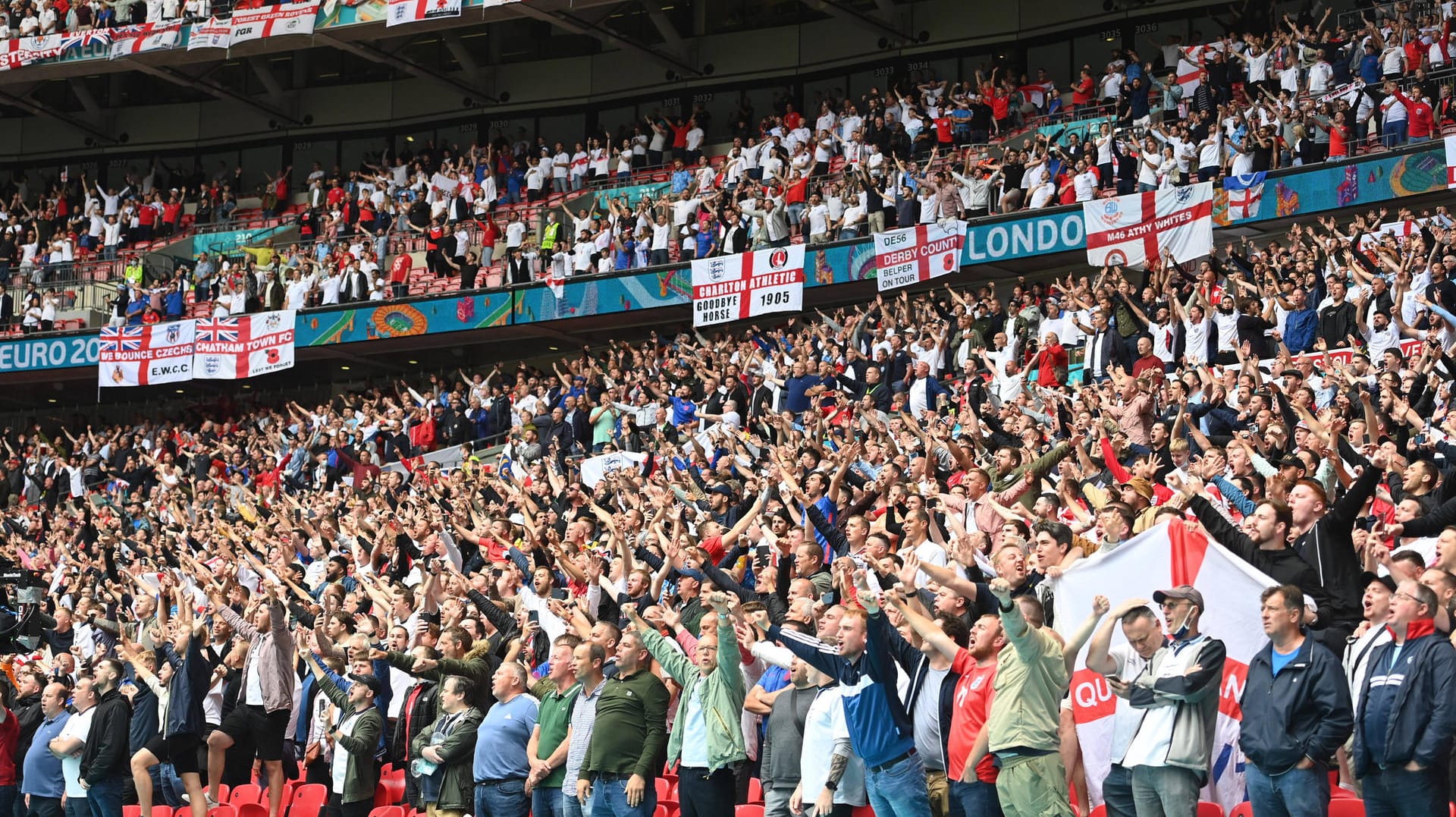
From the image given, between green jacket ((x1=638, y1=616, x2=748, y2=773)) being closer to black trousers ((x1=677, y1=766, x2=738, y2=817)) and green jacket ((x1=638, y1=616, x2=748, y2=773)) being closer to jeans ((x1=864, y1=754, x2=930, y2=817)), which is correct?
black trousers ((x1=677, y1=766, x2=738, y2=817))

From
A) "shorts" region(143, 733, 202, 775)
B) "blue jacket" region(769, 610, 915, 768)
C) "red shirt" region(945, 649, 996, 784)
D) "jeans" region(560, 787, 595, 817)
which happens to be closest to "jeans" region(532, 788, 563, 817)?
"jeans" region(560, 787, 595, 817)

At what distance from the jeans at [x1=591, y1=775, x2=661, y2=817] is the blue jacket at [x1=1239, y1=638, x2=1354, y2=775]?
322 centimetres

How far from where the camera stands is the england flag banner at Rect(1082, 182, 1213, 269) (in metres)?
20.4

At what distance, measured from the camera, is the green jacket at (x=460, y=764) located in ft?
32.3

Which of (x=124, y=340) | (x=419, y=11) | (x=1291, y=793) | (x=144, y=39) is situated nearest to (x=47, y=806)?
(x=1291, y=793)

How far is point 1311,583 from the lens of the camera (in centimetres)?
810

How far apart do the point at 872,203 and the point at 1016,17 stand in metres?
8.43

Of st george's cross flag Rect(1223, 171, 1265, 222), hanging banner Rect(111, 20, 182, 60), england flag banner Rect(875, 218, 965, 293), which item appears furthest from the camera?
hanging banner Rect(111, 20, 182, 60)

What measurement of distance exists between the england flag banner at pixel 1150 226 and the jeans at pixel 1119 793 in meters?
13.9

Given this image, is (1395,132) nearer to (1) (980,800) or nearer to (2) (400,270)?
(1) (980,800)

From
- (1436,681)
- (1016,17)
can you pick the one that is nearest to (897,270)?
(1016,17)

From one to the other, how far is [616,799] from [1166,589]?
311 centimetres

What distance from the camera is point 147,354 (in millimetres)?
29250

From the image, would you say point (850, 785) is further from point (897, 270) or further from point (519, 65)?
point (519, 65)
